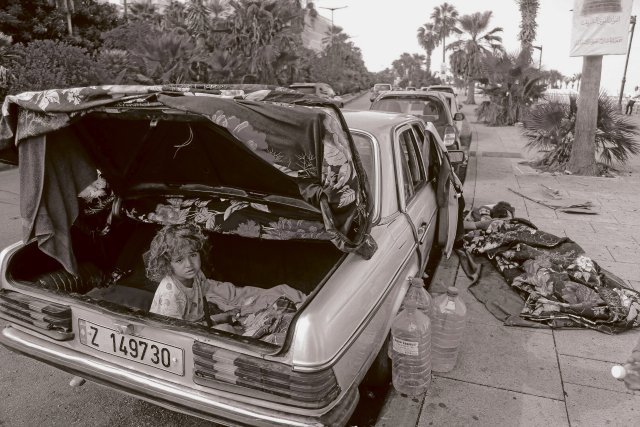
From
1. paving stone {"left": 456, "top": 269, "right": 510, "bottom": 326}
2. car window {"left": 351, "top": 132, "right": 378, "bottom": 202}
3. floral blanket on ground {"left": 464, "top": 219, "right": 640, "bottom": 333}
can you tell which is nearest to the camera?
car window {"left": 351, "top": 132, "right": 378, "bottom": 202}

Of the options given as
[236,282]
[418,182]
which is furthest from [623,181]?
[236,282]

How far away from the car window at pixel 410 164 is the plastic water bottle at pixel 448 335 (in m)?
0.82

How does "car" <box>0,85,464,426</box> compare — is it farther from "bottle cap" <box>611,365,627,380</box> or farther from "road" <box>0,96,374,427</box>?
"bottle cap" <box>611,365,627,380</box>

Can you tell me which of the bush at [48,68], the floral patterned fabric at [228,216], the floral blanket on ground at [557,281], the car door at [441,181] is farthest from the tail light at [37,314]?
the bush at [48,68]

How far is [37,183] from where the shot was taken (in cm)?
273

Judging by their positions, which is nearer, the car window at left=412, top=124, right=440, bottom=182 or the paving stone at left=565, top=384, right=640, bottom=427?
the paving stone at left=565, top=384, right=640, bottom=427

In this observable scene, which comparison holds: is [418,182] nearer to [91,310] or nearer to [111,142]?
[111,142]

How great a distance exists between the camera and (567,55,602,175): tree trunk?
1023 cm

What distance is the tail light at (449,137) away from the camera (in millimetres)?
9109

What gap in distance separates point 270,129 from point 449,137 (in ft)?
24.2

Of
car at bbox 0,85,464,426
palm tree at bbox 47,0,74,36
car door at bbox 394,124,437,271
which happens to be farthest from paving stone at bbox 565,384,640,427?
palm tree at bbox 47,0,74,36

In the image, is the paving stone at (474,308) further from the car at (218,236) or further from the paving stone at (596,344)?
the car at (218,236)

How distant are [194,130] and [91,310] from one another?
1.23 m

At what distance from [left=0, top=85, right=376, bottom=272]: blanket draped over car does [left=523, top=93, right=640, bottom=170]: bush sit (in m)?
10.0
